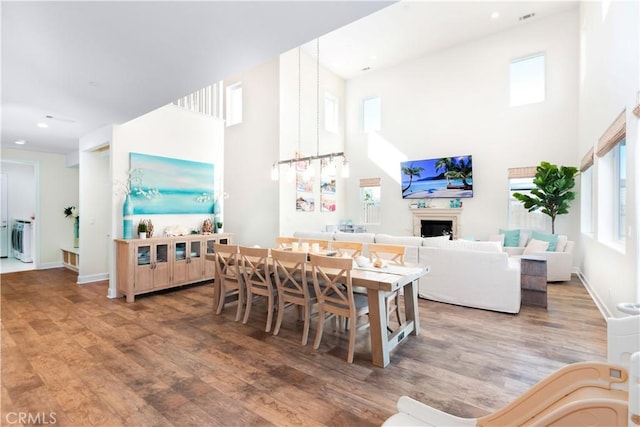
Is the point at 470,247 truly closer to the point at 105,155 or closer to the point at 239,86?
the point at 239,86

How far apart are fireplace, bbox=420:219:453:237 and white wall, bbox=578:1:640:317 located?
2520 mm

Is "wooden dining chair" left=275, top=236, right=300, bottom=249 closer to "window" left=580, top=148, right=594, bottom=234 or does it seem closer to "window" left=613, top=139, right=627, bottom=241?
"window" left=613, top=139, right=627, bottom=241

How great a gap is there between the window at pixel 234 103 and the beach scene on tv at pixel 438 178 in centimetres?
437

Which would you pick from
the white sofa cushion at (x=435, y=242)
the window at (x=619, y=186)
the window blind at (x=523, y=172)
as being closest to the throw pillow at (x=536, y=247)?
the window at (x=619, y=186)

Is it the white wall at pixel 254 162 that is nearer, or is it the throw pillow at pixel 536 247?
the throw pillow at pixel 536 247

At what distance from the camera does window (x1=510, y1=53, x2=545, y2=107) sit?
21.0 feet

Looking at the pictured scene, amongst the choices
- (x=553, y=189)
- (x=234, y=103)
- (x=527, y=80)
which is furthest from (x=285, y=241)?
(x=527, y=80)

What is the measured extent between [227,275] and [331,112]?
20.6 feet

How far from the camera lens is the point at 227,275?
3.72 m

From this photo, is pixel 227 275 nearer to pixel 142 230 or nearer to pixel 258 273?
pixel 258 273

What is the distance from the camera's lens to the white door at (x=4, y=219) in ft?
24.9

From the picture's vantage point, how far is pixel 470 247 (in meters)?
4.03

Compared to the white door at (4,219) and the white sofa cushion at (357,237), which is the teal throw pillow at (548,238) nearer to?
the white sofa cushion at (357,237)

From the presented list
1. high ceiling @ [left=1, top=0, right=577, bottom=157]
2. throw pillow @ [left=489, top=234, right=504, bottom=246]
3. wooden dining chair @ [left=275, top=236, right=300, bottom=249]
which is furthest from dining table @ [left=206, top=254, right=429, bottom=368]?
throw pillow @ [left=489, top=234, right=504, bottom=246]
